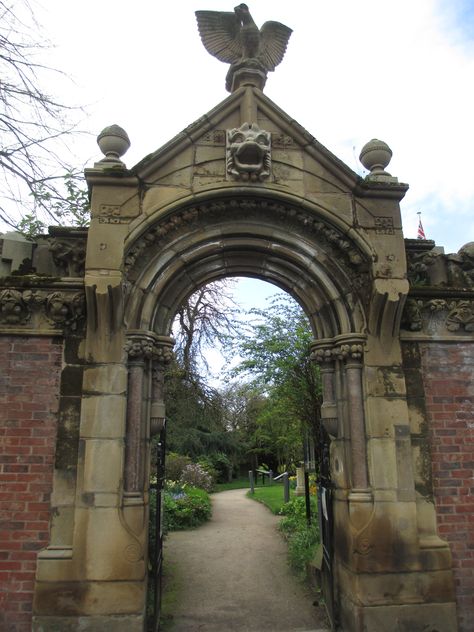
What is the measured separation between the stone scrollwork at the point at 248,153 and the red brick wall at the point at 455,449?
8.22 feet

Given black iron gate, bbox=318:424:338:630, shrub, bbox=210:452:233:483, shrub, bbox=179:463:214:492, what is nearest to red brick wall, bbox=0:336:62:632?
black iron gate, bbox=318:424:338:630

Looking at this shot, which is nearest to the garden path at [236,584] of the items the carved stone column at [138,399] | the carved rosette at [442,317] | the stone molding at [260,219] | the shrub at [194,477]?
the carved stone column at [138,399]

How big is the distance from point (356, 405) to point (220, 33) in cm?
464

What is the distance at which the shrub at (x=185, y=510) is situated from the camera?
11094mm

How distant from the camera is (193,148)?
16.5 ft

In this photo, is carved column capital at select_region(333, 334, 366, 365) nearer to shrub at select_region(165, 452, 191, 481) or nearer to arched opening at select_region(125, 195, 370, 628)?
arched opening at select_region(125, 195, 370, 628)

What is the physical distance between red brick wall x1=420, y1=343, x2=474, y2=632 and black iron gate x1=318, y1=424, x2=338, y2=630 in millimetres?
1034

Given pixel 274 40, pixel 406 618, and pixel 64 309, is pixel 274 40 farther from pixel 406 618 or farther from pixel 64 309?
pixel 406 618

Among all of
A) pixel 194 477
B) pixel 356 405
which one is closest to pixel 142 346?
pixel 356 405

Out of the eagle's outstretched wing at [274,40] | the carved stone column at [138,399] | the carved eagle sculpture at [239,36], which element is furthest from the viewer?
the eagle's outstretched wing at [274,40]

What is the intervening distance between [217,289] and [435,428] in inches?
462

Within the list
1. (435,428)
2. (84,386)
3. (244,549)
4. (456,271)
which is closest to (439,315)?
(456,271)

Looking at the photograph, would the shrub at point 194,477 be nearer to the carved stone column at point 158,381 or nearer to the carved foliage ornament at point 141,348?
the carved stone column at point 158,381

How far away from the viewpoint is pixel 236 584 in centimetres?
668
